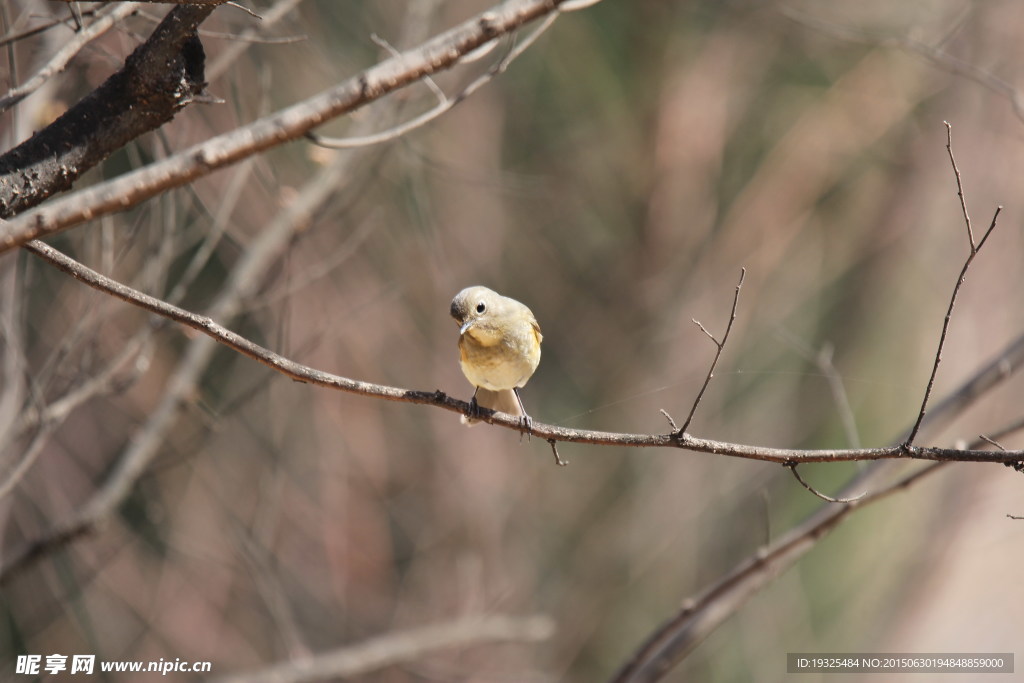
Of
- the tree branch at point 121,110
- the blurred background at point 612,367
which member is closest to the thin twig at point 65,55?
the tree branch at point 121,110

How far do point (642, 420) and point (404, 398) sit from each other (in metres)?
4.38

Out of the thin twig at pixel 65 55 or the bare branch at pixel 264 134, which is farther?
the thin twig at pixel 65 55

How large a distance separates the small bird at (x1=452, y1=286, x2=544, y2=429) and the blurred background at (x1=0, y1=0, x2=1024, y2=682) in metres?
2.54

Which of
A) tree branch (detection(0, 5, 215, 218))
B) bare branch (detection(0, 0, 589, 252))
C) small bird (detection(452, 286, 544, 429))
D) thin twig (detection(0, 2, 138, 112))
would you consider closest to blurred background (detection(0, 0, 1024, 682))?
small bird (detection(452, 286, 544, 429))

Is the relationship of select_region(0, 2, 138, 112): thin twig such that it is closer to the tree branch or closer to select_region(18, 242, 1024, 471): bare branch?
the tree branch

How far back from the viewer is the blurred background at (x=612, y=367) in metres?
5.34

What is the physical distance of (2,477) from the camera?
10.5 ft

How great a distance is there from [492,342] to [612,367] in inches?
158

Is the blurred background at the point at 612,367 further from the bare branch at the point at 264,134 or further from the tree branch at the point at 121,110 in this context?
the bare branch at the point at 264,134

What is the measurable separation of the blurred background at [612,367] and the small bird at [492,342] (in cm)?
254

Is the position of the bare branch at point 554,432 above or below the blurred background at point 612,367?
below

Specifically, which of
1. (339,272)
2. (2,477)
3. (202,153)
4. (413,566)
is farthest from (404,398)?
(413,566)

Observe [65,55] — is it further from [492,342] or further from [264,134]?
[492,342]

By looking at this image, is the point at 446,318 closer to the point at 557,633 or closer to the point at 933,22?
the point at 557,633
